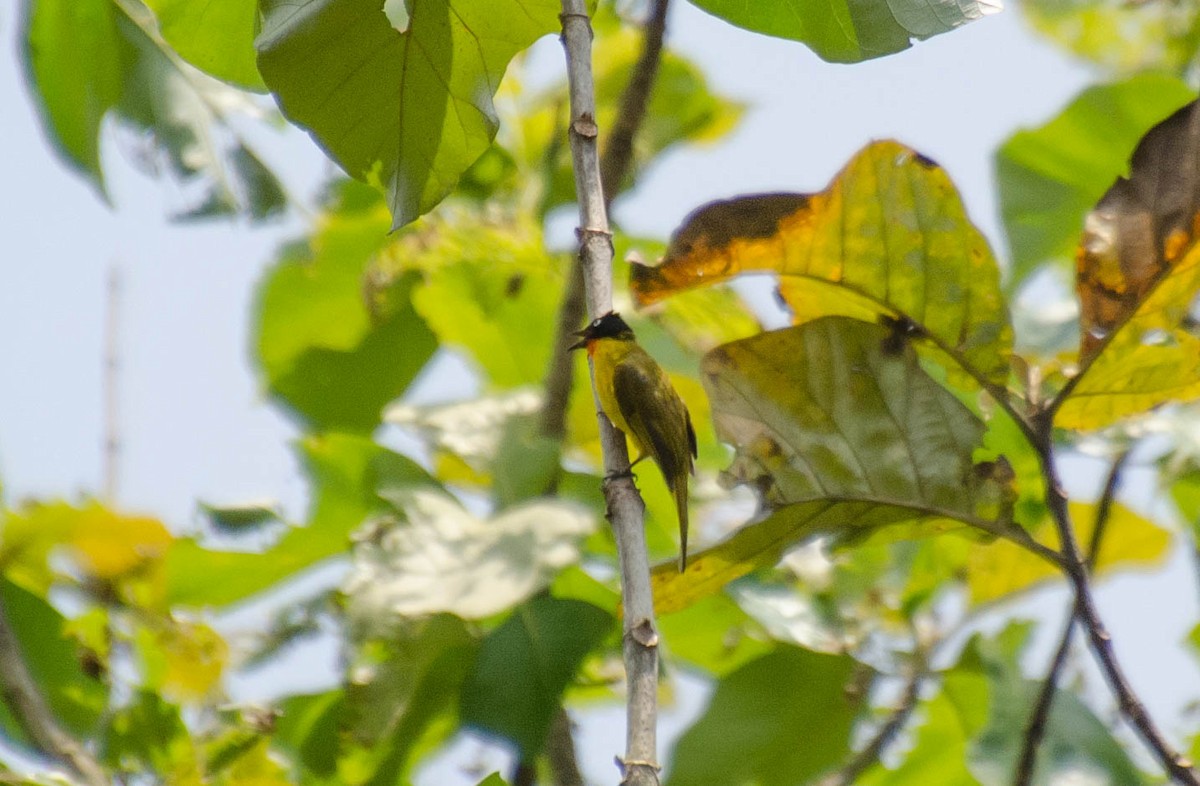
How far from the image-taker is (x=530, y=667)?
208 cm

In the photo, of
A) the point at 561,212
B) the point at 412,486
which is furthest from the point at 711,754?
the point at 561,212

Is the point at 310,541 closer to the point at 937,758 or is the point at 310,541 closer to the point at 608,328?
the point at 608,328

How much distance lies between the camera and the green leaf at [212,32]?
1646 millimetres

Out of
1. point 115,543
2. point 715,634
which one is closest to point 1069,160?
point 715,634

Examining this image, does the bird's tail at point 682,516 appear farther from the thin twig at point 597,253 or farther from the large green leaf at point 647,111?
the large green leaf at point 647,111

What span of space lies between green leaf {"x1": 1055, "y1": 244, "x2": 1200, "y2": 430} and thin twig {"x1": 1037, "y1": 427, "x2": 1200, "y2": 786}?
0.09m

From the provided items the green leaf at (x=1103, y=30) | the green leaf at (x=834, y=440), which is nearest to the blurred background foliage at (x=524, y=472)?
the green leaf at (x=834, y=440)

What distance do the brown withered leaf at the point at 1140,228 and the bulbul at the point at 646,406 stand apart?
2.23ft

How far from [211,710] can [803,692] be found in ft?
3.41

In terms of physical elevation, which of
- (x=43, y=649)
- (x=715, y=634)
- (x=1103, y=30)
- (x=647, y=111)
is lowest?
(x=43, y=649)

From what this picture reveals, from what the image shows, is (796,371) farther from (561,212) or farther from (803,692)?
(561,212)

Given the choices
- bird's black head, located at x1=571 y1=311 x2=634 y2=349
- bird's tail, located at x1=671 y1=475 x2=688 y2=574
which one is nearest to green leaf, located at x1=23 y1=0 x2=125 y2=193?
bird's black head, located at x1=571 y1=311 x2=634 y2=349

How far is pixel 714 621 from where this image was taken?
7.90 ft

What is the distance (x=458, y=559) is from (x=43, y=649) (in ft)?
2.82
